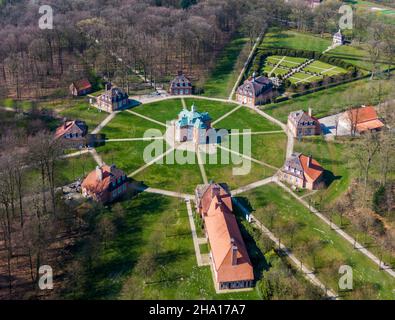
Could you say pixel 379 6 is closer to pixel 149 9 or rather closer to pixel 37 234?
pixel 149 9

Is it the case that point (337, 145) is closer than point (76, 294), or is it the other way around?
point (76, 294)

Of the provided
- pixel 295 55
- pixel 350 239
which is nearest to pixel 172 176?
pixel 350 239

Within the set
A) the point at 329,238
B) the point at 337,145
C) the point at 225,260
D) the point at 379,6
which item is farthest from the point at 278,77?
the point at 379,6

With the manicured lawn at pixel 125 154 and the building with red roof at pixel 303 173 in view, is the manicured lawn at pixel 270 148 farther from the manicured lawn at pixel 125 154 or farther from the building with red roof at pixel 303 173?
the manicured lawn at pixel 125 154

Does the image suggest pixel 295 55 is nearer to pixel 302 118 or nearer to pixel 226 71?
pixel 226 71

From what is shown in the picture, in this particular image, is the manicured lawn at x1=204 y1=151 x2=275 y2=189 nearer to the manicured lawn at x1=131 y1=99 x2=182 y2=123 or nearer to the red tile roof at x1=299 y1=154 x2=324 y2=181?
the red tile roof at x1=299 y1=154 x2=324 y2=181

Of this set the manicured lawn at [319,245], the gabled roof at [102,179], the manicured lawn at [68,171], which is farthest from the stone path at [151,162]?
the manicured lawn at [319,245]

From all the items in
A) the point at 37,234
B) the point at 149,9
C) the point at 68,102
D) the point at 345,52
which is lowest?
the point at 37,234
